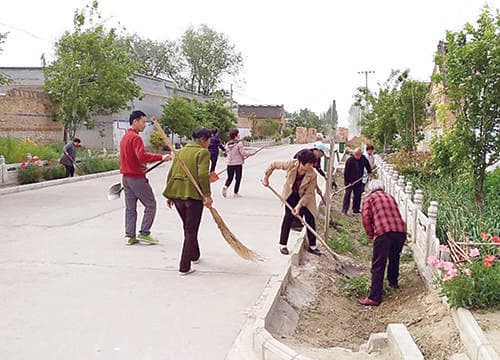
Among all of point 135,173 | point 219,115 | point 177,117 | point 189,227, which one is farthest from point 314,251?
point 219,115

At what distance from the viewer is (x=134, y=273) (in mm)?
6012

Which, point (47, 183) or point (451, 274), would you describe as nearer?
point (451, 274)

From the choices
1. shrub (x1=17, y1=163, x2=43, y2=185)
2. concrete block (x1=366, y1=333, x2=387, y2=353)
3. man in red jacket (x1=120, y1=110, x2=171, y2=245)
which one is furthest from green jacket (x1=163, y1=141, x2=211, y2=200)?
shrub (x1=17, y1=163, x2=43, y2=185)

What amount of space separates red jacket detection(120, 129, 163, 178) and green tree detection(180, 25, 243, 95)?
5400 centimetres

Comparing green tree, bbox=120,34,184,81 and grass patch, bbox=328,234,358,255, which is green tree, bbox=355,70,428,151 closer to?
grass patch, bbox=328,234,358,255

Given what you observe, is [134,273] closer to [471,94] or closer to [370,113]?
[471,94]

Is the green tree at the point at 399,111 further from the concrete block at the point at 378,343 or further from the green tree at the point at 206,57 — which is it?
the green tree at the point at 206,57

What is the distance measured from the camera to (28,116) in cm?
2292

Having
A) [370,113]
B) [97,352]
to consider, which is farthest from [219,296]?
[370,113]

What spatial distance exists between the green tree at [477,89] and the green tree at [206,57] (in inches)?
2093

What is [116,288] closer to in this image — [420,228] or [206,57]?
[420,228]

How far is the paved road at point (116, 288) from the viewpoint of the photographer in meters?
4.16

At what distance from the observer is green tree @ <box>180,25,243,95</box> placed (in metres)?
59.1

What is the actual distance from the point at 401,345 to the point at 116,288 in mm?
2901
